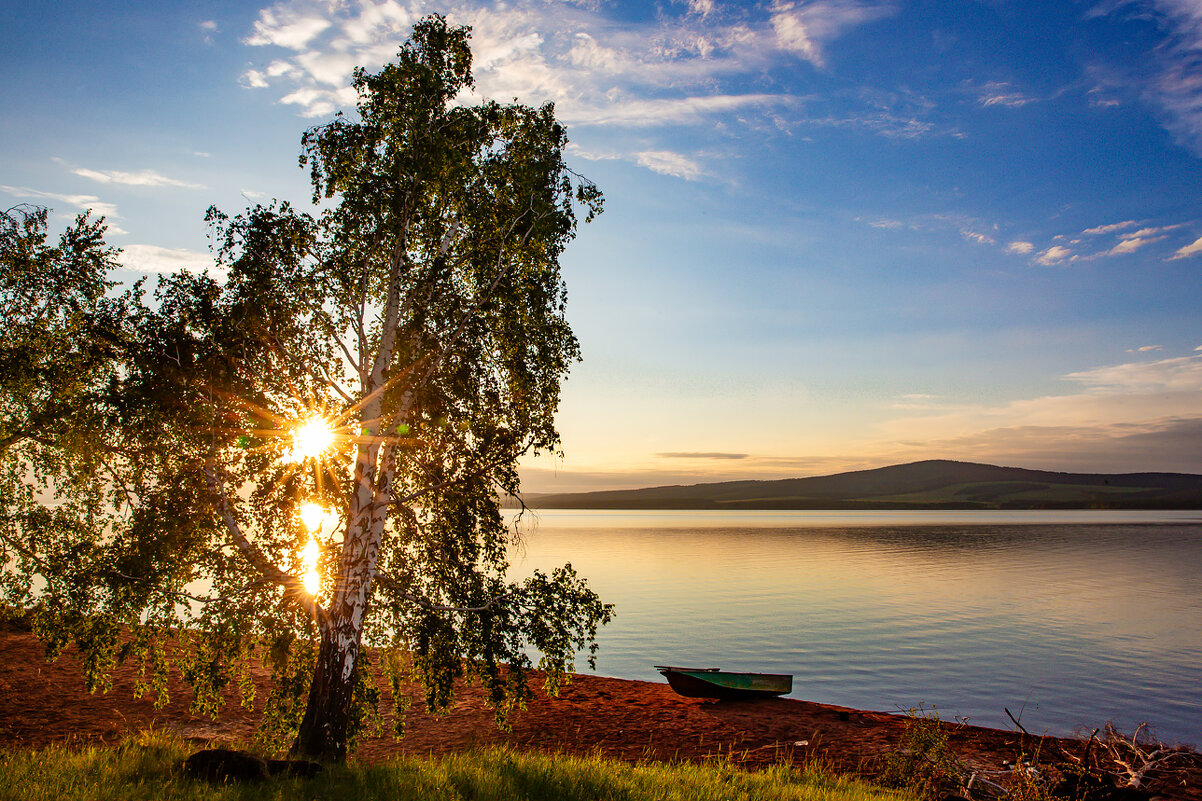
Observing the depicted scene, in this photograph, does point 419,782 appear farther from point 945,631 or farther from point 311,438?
point 945,631

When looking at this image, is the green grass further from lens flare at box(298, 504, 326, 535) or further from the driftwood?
lens flare at box(298, 504, 326, 535)

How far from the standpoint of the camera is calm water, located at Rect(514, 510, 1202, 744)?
28.1 meters

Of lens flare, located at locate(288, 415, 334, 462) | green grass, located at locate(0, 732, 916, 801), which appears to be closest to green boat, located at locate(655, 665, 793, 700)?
green grass, located at locate(0, 732, 916, 801)

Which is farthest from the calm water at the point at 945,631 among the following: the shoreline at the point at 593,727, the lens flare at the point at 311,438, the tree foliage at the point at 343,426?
the shoreline at the point at 593,727

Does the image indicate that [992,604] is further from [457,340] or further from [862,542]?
[862,542]

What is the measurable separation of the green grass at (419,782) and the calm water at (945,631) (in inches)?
150

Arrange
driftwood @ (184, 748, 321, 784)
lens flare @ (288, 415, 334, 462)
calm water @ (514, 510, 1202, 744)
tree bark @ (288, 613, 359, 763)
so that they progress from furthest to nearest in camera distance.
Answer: calm water @ (514, 510, 1202, 744)
lens flare @ (288, 415, 334, 462)
tree bark @ (288, 613, 359, 763)
driftwood @ (184, 748, 321, 784)

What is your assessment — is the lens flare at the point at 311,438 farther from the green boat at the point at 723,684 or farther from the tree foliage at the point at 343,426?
the green boat at the point at 723,684

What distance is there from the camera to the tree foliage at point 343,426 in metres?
13.3

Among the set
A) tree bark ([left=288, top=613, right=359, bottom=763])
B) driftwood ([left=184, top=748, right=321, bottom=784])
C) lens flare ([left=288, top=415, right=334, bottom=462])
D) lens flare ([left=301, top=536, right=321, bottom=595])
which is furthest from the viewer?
lens flare ([left=301, top=536, right=321, bottom=595])

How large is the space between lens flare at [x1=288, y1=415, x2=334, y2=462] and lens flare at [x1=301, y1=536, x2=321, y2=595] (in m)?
1.75

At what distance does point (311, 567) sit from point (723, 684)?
54.9 ft

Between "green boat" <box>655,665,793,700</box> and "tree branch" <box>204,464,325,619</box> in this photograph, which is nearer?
"tree branch" <box>204,464,325,619</box>

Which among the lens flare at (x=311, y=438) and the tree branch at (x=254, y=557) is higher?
the lens flare at (x=311, y=438)
